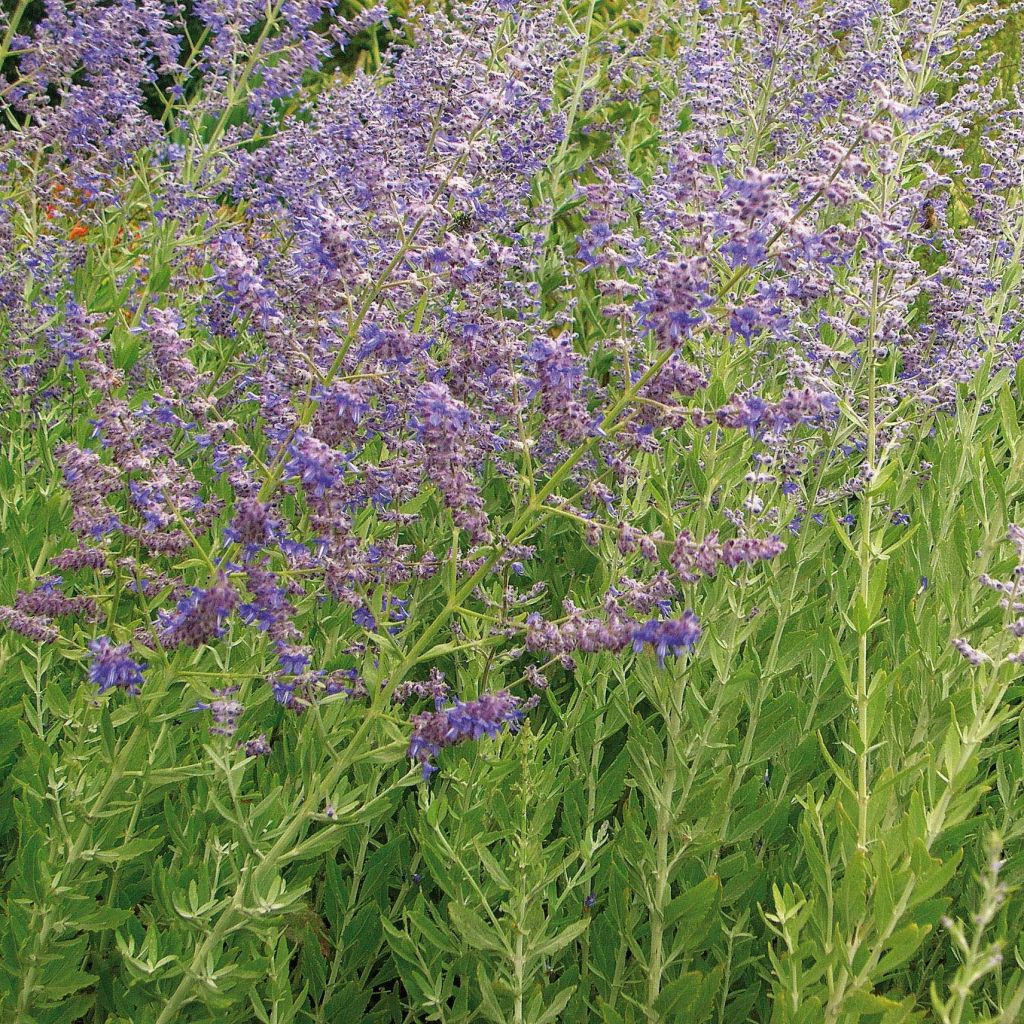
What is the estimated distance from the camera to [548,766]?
2.64 meters

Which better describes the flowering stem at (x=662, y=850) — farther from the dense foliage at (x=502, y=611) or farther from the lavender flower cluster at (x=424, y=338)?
the lavender flower cluster at (x=424, y=338)

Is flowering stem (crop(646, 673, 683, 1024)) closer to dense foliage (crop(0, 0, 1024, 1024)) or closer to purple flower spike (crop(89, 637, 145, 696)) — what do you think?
dense foliage (crop(0, 0, 1024, 1024))

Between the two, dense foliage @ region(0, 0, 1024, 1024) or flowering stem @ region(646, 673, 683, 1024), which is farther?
flowering stem @ region(646, 673, 683, 1024)

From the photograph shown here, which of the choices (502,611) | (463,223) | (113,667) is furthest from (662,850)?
(463,223)

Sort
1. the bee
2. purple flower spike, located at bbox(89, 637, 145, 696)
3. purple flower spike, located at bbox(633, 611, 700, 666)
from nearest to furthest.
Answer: purple flower spike, located at bbox(633, 611, 700, 666)
purple flower spike, located at bbox(89, 637, 145, 696)
the bee

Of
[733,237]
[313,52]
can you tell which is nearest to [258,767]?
[733,237]

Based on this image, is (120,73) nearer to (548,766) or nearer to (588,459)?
(588,459)

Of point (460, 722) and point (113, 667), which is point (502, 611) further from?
point (113, 667)

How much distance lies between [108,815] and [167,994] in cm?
54

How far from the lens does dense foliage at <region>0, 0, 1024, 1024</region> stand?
7.09ft

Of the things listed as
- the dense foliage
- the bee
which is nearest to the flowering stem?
the dense foliage

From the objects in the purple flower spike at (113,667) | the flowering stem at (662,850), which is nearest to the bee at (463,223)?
the flowering stem at (662,850)

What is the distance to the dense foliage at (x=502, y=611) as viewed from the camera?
2160mm

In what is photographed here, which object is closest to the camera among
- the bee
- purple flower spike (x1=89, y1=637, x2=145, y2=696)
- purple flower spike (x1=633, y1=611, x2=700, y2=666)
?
purple flower spike (x1=633, y1=611, x2=700, y2=666)
